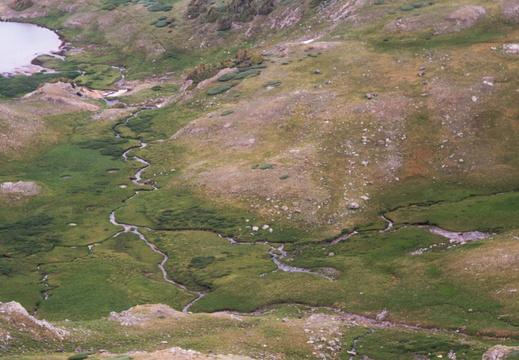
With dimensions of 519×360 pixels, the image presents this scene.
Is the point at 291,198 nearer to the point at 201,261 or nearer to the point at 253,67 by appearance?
the point at 201,261

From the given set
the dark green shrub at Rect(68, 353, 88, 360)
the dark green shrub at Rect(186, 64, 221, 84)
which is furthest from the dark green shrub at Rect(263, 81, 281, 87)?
the dark green shrub at Rect(68, 353, 88, 360)

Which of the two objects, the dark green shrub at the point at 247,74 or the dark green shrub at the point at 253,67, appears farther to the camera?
the dark green shrub at the point at 253,67

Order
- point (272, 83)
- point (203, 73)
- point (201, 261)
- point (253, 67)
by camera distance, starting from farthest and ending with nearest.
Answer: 1. point (203, 73)
2. point (253, 67)
3. point (272, 83)
4. point (201, 261)

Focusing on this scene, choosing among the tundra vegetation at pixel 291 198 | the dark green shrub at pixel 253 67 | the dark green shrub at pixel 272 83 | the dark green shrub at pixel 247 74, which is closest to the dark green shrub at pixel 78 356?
the tundra vegetation at pixel 291 198

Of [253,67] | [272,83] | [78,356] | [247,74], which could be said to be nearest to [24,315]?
[78,356]

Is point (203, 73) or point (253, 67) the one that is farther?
point (203, 73)

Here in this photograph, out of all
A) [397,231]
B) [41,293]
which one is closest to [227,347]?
[41,293]

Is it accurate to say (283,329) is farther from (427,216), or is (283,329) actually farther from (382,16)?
(382,16)

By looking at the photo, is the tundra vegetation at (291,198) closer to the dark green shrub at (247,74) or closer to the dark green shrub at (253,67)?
the dark green shrub at (247,74)
